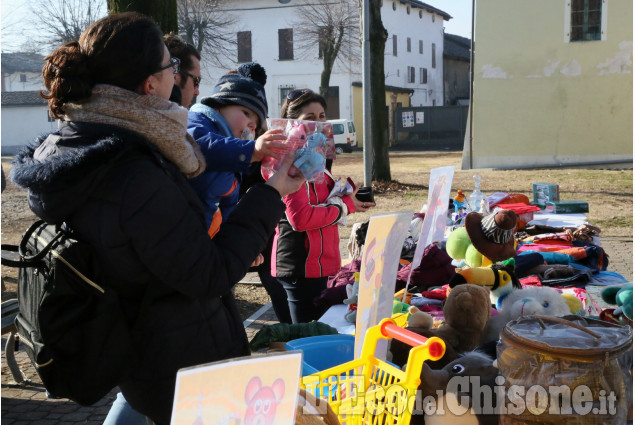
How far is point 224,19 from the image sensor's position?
125 ft

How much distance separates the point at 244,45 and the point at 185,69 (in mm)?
37746

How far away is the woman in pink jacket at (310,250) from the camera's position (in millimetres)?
3320

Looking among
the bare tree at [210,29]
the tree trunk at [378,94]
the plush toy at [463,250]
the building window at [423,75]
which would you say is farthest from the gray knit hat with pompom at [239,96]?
the building window at [423,75]

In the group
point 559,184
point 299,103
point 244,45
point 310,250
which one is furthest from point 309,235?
point 244,45

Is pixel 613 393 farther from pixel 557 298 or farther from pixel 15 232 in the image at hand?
pixel 15 232

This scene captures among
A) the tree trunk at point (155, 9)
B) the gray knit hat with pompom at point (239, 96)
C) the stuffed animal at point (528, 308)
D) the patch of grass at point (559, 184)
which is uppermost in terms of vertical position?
the tree trunk at point (155, 9)

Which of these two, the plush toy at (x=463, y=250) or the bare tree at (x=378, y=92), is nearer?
the plush toy at (x=463, y=250)

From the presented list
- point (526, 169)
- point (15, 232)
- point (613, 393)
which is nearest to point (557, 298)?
point (613, 393)

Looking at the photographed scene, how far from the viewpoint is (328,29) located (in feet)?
119

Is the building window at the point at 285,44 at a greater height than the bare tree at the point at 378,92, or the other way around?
the building window at the point at 285,44

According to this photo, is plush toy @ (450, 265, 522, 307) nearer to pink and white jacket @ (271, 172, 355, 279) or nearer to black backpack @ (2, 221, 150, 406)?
pink and white jacket @ (271, 172, 355, 279)

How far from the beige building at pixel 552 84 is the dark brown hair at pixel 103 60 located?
18621 mm

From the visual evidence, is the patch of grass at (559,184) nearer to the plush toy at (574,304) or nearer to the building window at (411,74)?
the plush toy at (574,304)

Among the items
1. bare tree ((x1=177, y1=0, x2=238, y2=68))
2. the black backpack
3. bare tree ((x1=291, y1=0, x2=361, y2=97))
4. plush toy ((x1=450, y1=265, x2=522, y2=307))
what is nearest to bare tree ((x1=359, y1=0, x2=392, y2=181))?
plush toy ((x1=450, y1=265, x2=522, y2=307))
